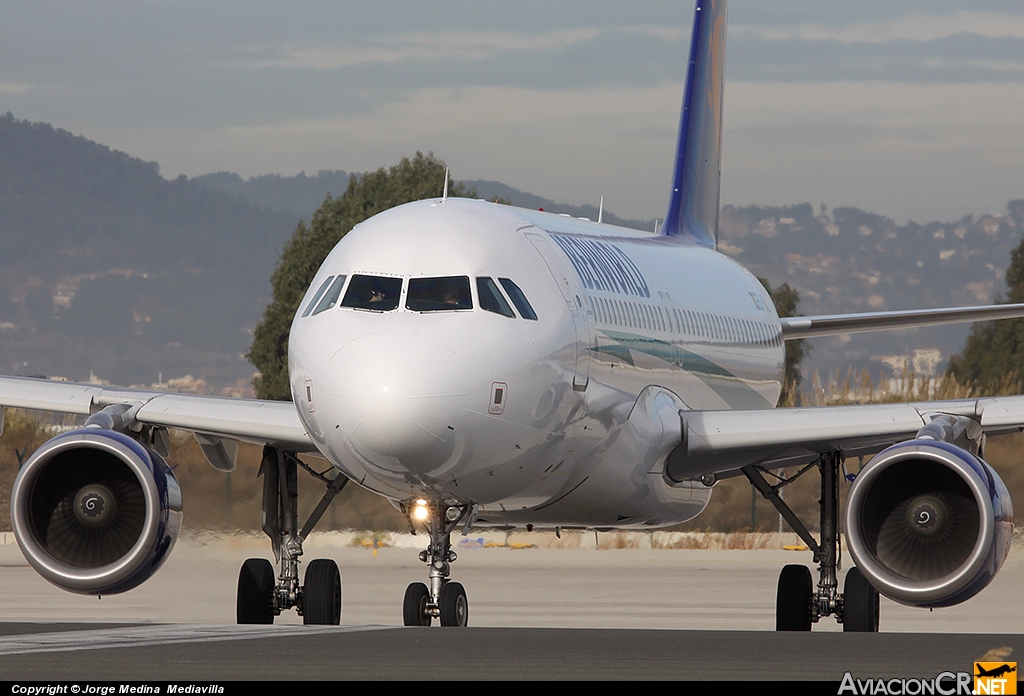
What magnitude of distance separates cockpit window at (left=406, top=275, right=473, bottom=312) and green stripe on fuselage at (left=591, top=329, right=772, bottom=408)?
72.6 inches

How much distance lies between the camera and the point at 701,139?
2741cm

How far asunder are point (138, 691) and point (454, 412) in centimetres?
543

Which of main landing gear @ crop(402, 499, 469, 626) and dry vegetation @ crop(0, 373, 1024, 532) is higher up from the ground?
dry vegetation @ crop(0, 373, 1024, 532)

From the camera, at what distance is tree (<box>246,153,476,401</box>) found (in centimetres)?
6900

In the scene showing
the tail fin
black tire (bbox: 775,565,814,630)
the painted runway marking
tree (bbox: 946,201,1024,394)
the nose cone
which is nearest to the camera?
the painted runway marking

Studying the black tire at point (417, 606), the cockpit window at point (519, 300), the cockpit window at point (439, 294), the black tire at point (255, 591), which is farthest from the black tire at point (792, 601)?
the cockpit window at point (439, 294)

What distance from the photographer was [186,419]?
54.0 ft

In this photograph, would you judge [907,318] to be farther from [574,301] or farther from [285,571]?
[285,571]

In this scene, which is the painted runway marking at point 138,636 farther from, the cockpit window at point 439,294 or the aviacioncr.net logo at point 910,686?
the aviacioncr.net logo at point 910,686

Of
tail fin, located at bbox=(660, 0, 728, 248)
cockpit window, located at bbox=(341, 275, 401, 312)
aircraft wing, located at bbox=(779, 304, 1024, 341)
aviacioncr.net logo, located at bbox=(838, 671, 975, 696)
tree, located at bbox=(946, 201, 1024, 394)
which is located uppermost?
tree, located at bbox=(946, 201, 1024, 394)

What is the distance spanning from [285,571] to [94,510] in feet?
8.47

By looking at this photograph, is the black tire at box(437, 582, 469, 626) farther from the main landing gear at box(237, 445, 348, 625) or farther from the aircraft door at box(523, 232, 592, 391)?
the main landing gear at box(237, 445, 348, 625)

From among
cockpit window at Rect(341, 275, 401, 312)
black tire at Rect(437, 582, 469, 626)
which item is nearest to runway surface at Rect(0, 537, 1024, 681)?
black tire at Rect(437, 582, 469, 626)

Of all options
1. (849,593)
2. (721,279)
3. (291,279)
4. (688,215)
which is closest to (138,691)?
(849,593)
